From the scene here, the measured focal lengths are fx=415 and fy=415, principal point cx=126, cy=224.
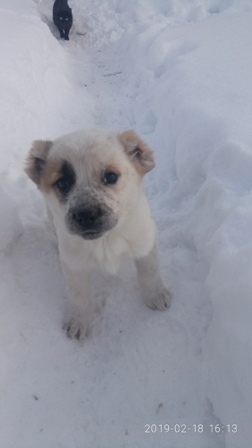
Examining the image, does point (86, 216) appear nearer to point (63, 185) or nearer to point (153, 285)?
point (63, 185)

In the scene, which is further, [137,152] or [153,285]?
[153,285]

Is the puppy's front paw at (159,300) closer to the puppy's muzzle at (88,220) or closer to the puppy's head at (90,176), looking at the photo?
the puppy's head at (90,176)

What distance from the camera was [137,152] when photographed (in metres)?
2.58

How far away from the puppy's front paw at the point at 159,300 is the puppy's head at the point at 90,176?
25.9 inches

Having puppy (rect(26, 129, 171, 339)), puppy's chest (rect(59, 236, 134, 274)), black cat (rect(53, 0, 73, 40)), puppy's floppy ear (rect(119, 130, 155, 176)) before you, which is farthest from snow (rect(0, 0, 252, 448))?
black cat (rect(53, 0, 73, 40))

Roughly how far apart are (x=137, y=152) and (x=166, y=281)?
1.00m

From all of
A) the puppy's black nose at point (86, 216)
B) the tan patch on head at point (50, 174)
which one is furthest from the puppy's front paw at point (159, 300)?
the tan patch on head at point (50, 174)

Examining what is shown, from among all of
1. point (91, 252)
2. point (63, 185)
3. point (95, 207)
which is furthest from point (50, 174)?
point (91, 252)

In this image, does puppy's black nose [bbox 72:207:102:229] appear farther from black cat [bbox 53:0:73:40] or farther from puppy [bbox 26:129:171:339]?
black cat [bbox 53:0:73:40]

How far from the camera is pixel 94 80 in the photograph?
233 inches

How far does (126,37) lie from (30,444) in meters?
6.14

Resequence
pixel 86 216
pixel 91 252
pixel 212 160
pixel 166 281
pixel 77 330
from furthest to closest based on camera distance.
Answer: pixel 212 160 < pixel 166 281 < pixel 77 330 < pixel 91 252 < pixel 86 216

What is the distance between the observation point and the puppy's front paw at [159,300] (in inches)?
110

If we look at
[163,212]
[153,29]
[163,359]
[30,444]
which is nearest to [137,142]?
[163,212]
